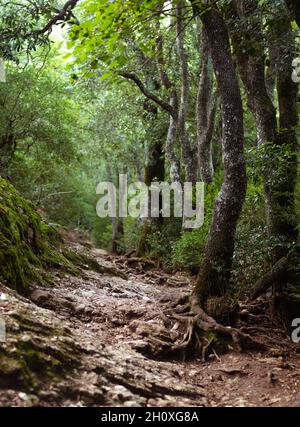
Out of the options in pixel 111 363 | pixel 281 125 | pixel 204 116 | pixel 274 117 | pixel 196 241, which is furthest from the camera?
pixel 204 116

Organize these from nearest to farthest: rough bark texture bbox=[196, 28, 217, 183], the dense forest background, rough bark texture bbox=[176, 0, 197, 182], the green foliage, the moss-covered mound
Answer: the dense forest background < the moss-covered mound < the green foliage < rough bark texture bbox=[196, 28, 217, 183] < rough bark texture bbox=[176, 0, 197, 182]

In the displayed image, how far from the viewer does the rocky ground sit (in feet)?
12.5

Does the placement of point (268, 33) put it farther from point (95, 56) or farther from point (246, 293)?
point (246, 293)

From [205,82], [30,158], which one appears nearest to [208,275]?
[205,82]

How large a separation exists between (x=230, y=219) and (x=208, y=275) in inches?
41.1

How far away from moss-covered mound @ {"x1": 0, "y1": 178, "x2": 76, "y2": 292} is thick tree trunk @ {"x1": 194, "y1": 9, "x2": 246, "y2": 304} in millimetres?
3050

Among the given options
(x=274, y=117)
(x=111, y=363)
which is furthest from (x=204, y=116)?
(x=111, y=363)

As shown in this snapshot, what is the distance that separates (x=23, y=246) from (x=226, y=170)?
390cm

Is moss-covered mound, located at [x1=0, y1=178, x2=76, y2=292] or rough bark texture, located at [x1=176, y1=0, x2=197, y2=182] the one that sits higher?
rough bark texture, located at [x1=176, y1=0, x2=197, y2=182]

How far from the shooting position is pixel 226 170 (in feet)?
23.5

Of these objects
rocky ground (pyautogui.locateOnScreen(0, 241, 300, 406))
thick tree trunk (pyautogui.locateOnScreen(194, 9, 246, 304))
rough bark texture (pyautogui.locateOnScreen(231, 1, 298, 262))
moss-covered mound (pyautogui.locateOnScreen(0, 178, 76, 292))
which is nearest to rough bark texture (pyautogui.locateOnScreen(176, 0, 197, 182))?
moss-covered mound (pyautogui.locateOnScreen(0, 178, 76, 292))

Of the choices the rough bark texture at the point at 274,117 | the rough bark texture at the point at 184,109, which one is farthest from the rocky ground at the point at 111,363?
the rough bark texture at the point at 184,109

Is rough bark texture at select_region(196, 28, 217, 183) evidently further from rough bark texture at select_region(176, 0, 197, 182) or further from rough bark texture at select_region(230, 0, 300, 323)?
rough bark texture at select_region(230, 0, 300, 323)

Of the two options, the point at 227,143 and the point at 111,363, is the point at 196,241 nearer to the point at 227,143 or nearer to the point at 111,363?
the point at 227,143
